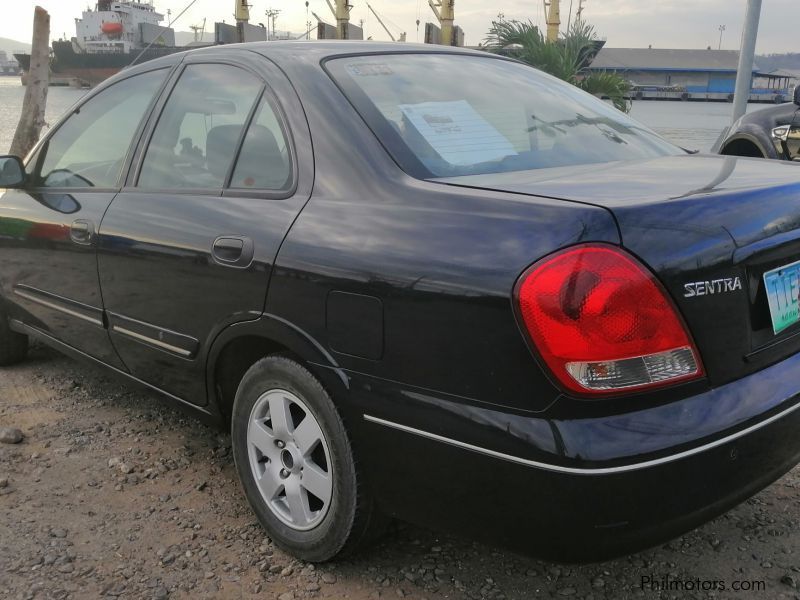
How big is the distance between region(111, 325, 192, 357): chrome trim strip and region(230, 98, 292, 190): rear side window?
24.1 inches

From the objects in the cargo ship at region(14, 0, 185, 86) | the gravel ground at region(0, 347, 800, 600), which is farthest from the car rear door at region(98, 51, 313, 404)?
the cargo ship at region(14, 0, 185, 86)

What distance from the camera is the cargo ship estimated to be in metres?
46.5

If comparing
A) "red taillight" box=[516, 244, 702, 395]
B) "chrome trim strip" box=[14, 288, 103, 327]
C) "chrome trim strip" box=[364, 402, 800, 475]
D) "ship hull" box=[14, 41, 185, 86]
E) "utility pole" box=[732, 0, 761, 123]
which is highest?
"ship hull" box=[14, 41, 185, 86]

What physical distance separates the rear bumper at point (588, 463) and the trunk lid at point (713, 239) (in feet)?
0.30

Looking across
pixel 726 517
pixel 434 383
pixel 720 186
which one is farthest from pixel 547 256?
pixel 726 517

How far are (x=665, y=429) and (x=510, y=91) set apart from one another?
59.2 inches

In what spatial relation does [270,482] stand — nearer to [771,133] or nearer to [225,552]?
[225,552]

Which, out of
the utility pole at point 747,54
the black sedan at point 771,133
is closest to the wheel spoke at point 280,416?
the black sedan at point 771,133

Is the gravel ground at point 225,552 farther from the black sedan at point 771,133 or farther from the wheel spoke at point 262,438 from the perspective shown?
the black sedan at point 771,133

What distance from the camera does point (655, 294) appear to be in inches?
64.9

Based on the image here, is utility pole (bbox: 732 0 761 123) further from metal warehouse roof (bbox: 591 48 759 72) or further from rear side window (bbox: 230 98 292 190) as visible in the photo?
metal warehouse roof (bbox: 591 48 759 72)

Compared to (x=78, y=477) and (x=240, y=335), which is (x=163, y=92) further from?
(x=78, y=477)

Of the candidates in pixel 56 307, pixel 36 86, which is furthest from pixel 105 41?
pixel 56 307

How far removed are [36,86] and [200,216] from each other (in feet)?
29.0
